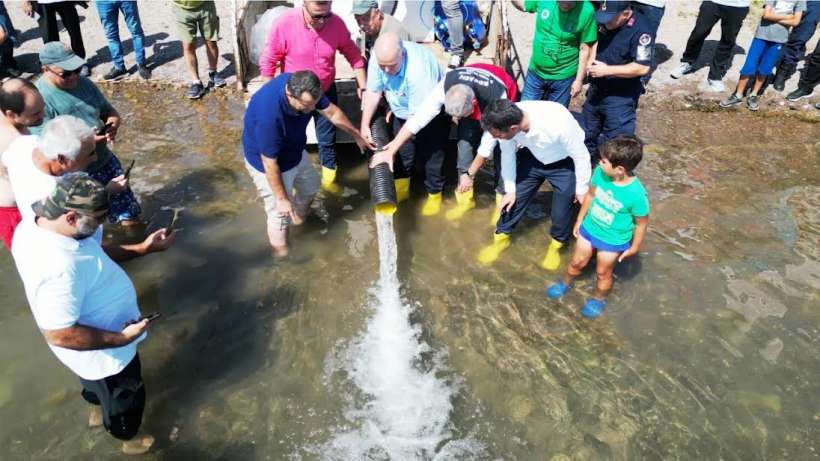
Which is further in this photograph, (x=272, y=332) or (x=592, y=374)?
(x=272, y=332)

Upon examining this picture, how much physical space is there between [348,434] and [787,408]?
3.24 meters

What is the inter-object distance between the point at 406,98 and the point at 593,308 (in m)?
2.53

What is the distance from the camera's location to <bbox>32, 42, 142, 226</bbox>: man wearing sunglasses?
445 centimetres

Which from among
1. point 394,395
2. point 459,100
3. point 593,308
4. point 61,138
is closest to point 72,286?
point 61,138

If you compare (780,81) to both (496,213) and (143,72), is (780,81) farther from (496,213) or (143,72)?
(143,72)

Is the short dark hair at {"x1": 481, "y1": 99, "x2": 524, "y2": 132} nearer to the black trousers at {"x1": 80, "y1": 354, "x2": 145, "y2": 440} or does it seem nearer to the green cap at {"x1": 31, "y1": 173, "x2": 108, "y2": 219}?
the green cap at {"x1": 31, "y1": 173, "x2": 108, "y2": 219}

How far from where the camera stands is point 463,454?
4180 mm

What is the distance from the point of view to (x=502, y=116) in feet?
14.5

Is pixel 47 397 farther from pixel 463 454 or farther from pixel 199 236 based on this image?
pixel 463 454

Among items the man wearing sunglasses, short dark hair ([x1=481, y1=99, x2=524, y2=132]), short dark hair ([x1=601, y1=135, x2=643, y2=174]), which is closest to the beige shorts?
the man wearing sunglasses

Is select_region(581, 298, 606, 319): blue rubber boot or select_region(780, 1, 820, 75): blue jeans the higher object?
select_region(780, 1, 820, 75): blue jeans

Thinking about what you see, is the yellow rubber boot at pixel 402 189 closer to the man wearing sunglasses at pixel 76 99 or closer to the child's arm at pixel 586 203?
the child's arm at pixel 586 203

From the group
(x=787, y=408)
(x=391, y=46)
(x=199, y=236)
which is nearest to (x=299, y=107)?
(x=391, y=46)

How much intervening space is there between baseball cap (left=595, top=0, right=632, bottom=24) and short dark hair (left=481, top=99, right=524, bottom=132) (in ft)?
5.43
